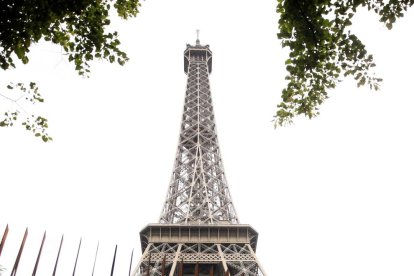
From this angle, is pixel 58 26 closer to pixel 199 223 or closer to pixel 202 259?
pixel 202 259

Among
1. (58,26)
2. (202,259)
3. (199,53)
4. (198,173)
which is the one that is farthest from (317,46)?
(199,53)

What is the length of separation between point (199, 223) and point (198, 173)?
962cm

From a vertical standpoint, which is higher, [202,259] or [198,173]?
[198,173]

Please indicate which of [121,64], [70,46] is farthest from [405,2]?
[70,46]

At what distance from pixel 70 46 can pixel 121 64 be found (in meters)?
0.98

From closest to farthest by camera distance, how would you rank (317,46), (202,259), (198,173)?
(317,46) < (202,259) < (198,173)

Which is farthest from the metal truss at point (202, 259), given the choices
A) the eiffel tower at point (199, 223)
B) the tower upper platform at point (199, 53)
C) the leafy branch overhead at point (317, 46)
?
the tower upper platform at point (199, 53)

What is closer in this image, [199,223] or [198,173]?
[199,223]

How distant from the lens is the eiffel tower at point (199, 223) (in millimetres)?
36656

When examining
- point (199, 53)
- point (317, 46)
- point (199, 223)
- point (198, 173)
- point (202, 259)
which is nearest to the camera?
point (317, 46)

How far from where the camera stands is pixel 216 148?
5266 cm

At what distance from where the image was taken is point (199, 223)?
40.8 metres

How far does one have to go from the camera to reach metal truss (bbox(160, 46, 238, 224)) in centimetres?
4406

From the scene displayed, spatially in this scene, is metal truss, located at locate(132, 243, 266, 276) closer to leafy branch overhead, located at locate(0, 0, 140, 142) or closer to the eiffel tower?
the eiffel tower
